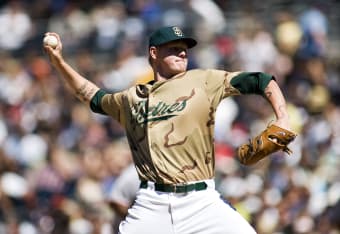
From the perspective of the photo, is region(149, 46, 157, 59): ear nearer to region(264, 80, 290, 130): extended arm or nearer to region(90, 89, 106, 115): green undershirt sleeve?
region(90, 89, 106, 115): green undershirt sleeve

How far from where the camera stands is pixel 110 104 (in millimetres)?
6543

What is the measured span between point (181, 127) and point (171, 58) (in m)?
0.53

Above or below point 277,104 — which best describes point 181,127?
below

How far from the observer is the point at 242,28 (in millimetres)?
12922

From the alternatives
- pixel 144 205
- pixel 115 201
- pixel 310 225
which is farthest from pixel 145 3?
pixel 144 205

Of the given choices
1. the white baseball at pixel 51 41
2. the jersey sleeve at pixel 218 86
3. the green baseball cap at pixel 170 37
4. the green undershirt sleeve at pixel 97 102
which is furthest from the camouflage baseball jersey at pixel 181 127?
the white baseball at pixel 51 41

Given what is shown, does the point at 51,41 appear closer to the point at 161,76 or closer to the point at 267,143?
the point at 161,76

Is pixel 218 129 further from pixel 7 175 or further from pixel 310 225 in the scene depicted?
pixel 7 175

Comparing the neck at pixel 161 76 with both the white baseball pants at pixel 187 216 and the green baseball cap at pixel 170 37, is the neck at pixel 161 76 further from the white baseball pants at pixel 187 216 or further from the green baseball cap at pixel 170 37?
the white baseball pants at pixel 187 216

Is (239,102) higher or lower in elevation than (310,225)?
higher

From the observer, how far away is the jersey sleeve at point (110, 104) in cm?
647

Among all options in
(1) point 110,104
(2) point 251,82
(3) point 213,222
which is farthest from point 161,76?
(3) point 213,222

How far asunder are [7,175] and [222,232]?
6843 millimetres

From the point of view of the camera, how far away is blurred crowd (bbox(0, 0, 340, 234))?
11.2 meters
